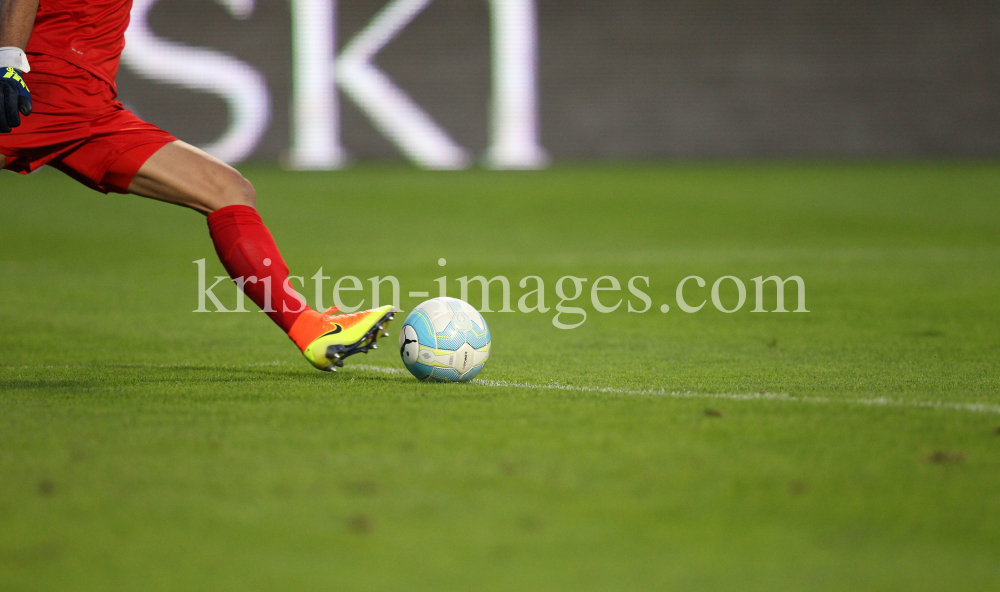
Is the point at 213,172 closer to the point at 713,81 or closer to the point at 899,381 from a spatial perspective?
the point at 899,381

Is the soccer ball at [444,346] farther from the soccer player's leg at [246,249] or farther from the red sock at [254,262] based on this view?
the red sock at [254,262]

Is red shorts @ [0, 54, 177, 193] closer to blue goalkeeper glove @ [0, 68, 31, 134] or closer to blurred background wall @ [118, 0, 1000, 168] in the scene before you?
blue goalkeeper glove @ [0, 68, 31, 134]

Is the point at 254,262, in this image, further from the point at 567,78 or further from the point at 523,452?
the point at 567,78

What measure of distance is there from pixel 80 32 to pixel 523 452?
2446mm

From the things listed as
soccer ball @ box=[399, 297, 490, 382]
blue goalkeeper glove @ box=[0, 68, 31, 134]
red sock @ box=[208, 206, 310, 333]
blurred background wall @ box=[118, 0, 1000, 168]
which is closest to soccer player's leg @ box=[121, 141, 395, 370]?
red sock @ box=[208, 206, 310, 333]

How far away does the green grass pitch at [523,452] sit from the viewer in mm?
2160

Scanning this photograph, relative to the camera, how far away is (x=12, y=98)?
369cm

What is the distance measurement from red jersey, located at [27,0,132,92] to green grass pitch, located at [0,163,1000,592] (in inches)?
49.5

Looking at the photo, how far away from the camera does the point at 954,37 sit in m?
20.1

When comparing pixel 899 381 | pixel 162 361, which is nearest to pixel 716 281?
pixel 899 381

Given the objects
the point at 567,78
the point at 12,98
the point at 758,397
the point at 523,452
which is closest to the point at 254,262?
the point at 12,98

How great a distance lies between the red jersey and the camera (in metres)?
3.96

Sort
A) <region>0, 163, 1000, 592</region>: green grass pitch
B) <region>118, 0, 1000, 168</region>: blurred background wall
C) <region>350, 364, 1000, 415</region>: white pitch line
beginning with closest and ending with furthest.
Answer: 1. <region>0, 163, 1000, 592</region>: green grass pitch
2. <region>350, 364, 1000, 415</region>: white pitch line
3. <region>118, 0, 1000, 168</region>: blurred background wall


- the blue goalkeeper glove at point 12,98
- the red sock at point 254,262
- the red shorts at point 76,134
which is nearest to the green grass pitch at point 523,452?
the red sock at point 254,262
